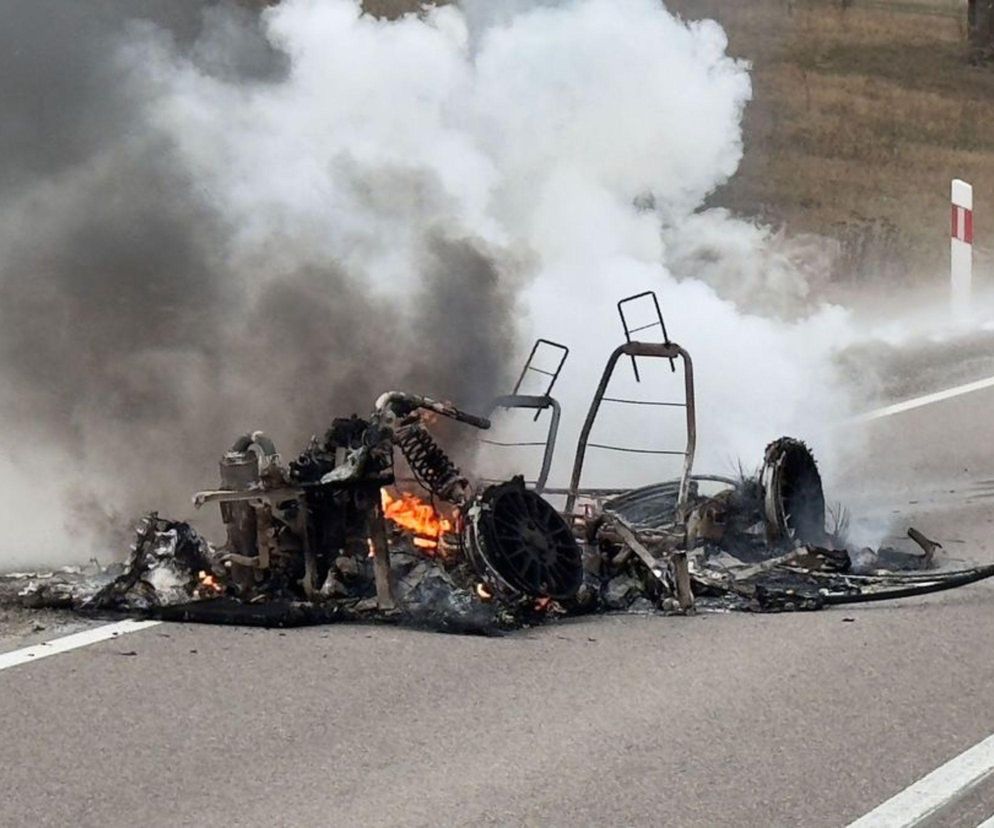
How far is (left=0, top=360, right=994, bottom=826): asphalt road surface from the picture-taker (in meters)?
6.36

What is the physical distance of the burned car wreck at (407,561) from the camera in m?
8.56

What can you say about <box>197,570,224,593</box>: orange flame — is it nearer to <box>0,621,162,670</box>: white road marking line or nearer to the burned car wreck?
the burned car wreck

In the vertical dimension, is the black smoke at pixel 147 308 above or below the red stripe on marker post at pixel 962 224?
Result: below

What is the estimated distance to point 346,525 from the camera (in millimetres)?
Answer: 8688

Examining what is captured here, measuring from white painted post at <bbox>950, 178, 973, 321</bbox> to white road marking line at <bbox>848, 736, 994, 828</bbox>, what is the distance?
38.3 ft

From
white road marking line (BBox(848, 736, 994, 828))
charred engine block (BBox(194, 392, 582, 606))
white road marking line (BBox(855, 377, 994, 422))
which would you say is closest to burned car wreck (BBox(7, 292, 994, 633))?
charred engine block (BBox(194, 392, 582, 606))

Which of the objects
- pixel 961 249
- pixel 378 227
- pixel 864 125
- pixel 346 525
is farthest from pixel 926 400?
pixel 864 125

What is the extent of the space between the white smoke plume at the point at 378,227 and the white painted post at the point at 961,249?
467 centimetres

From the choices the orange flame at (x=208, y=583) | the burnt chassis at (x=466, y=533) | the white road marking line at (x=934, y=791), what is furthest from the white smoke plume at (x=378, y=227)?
the white road marking line at (x=934, y=791)

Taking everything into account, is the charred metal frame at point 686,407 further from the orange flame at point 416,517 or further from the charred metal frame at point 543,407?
the orange flame at point 416,517

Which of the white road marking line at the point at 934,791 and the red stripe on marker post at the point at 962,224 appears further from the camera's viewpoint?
the red stripe on marker post at the point at 962,224

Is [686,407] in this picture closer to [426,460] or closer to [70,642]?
[426,460]

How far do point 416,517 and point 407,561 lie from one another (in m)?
0.36

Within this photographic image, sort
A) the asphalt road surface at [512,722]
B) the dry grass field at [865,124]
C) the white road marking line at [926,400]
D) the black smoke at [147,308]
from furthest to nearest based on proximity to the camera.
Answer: the dry grass field at [865,124], the white road marking line at [926,400], the black smoke at [147,308], the asphalt road surface at [512,722]
